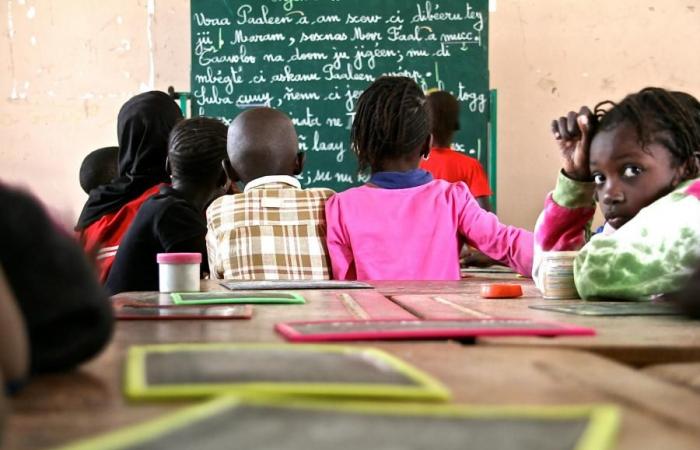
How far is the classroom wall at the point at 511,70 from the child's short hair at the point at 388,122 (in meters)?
2.73

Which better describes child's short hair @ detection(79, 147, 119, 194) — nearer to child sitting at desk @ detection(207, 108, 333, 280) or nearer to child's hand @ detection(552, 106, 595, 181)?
child sitting at desk @ detection(207, 108, 333, 280)

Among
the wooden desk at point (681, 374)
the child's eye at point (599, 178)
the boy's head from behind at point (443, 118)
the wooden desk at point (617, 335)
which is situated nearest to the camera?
the wooden desk at point (681, 374)

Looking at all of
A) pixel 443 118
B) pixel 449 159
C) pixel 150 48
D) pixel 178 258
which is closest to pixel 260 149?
pixel 178 258

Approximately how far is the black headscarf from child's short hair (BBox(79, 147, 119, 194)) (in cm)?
90

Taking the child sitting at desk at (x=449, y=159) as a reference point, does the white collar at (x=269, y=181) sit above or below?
below

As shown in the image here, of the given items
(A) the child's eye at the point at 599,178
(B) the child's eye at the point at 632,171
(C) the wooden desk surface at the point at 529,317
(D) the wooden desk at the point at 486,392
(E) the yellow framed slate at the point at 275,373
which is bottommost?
(C) the wooden desk surface at the point at 529,317


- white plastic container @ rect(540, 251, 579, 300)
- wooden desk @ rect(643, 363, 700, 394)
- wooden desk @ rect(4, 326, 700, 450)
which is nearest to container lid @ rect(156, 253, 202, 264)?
white plastic container @ rect(540, 251, 579, 300)

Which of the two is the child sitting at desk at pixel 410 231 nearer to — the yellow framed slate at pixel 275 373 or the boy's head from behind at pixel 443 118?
the yellow framed slate at pixel 275 373

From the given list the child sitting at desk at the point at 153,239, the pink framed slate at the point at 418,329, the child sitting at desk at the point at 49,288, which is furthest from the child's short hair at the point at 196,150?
the child sitting at desk at the point at 49,288

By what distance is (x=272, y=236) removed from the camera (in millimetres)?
2596

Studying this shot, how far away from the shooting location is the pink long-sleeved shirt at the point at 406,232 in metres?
2.50

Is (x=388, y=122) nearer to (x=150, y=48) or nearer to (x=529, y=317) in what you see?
(x=529, y=317)

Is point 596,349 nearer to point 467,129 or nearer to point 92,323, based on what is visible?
point 92,323

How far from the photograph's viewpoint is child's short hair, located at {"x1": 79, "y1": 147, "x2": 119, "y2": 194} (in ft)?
14.1
